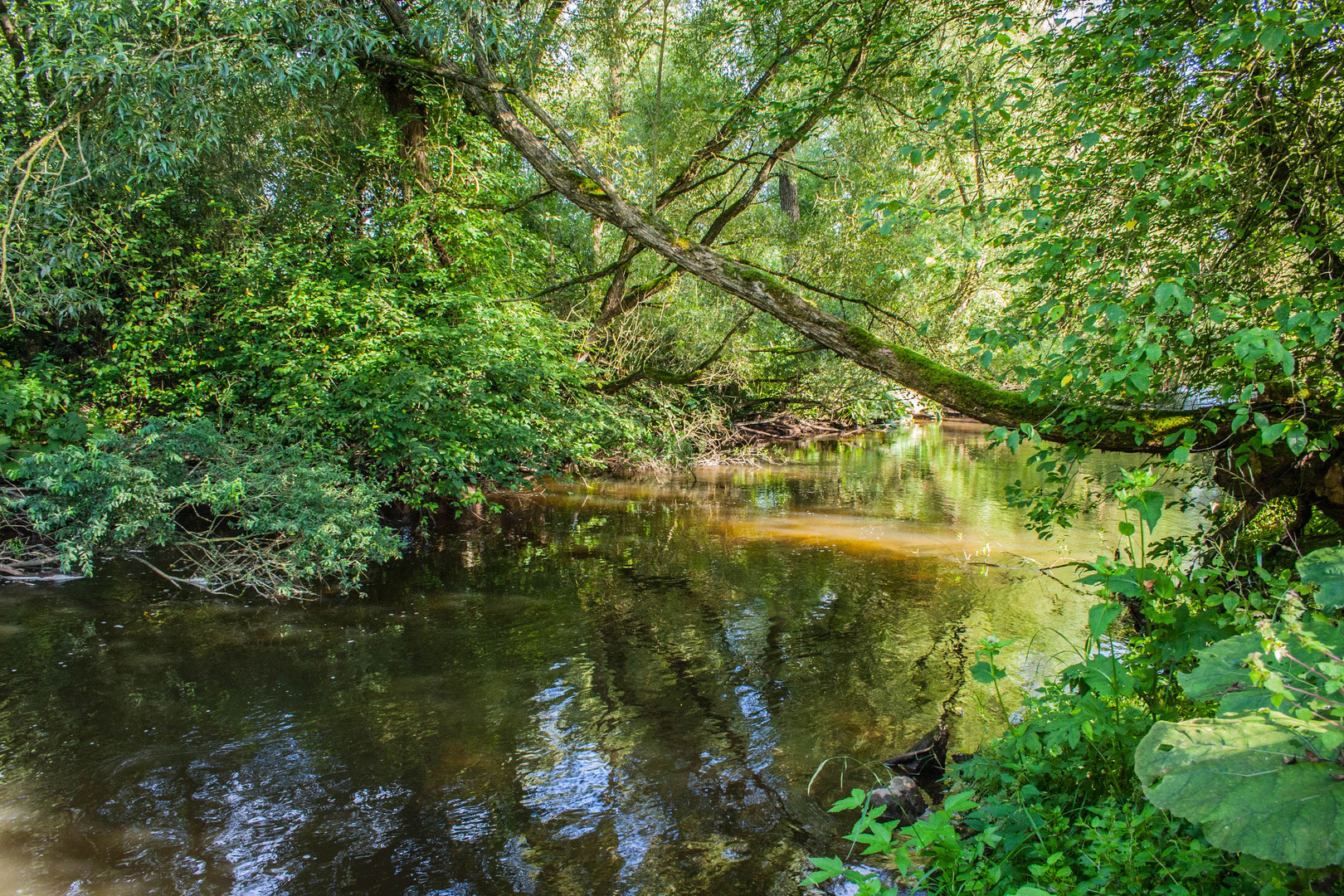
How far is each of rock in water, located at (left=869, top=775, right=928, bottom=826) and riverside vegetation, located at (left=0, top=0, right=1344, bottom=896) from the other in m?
0.31

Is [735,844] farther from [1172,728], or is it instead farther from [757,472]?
[757,472]

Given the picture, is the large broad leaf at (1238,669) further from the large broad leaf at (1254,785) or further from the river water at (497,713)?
the river water at (497,713)

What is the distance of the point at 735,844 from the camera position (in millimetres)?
3945

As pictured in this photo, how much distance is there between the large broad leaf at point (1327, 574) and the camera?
215cm

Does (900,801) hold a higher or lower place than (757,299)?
lower

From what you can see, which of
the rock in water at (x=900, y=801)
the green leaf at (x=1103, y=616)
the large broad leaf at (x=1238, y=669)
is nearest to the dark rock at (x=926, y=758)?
the rock in water at (x=900, y=801)

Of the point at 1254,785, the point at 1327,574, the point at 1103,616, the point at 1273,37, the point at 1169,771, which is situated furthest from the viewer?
the point at 1273,37

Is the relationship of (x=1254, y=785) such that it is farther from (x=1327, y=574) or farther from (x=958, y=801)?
(x=958, y=801)

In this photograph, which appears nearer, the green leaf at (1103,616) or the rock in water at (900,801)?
the green leaf at (1103,616)

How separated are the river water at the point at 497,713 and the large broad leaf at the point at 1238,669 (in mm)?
1891

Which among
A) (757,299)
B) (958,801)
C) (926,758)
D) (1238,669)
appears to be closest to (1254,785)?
(1238,669)

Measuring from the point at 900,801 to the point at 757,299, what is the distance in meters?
3.73

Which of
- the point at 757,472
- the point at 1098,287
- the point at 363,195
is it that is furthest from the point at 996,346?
the point at 757,472

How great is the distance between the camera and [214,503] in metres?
6.90
